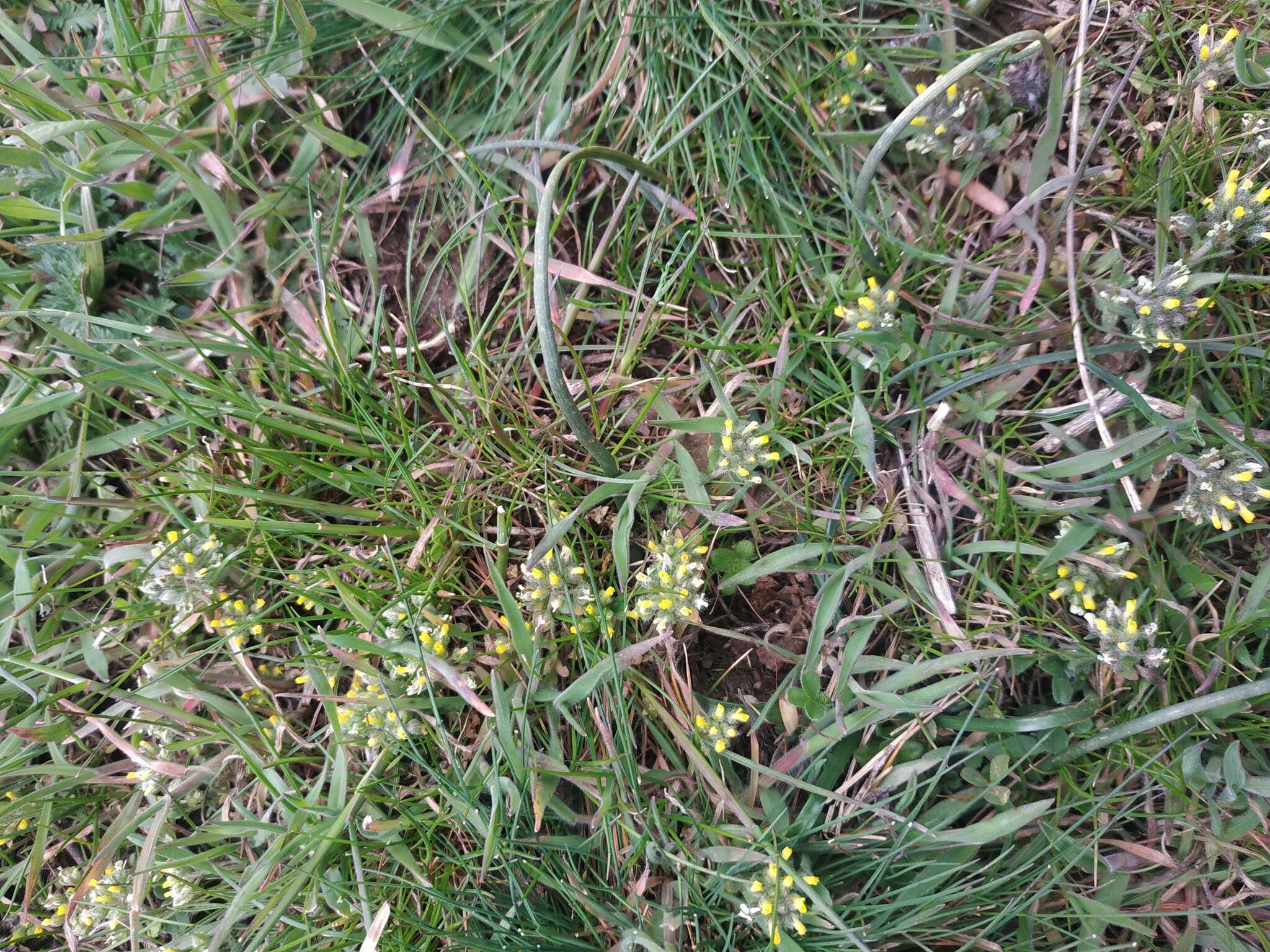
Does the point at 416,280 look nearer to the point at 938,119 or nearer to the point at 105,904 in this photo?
the point at 938,119

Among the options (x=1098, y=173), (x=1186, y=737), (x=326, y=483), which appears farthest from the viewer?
(x=326, y=483)

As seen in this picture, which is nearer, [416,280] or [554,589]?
[554,589]

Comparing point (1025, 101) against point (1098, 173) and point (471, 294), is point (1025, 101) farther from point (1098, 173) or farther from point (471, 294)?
point (471, 294)

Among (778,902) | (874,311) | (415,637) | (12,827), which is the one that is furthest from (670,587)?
(12,827)

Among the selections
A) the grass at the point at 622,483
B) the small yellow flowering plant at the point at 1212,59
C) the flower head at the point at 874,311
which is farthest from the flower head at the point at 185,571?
the small yellow flowering plant at the point at 1212,59

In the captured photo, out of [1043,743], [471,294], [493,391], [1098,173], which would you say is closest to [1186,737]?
[1043,743]

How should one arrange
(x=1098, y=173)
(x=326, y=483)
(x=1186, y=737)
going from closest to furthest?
(x=1186, y=737) < (x=1098, y=173) < (x=326, y=483)

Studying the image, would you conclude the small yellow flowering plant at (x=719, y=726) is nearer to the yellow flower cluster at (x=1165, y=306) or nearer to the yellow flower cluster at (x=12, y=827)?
the yellow flower cluster at (x=1165, y=306)
